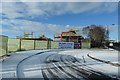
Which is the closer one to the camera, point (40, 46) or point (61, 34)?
point (40, 46)

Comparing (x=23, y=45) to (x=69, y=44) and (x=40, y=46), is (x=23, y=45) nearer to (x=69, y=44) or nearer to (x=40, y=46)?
(x=40, y=46)

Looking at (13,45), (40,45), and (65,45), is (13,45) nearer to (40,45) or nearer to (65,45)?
(40,45)

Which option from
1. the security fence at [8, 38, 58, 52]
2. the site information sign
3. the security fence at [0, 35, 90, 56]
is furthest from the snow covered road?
the site information sign

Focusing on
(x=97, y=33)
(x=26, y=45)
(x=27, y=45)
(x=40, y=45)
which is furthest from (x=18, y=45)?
(x=97, y=33)

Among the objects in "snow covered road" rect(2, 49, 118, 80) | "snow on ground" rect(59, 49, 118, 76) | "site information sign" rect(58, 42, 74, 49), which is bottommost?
"snow on ground" rect(59, 49, 118, 76)

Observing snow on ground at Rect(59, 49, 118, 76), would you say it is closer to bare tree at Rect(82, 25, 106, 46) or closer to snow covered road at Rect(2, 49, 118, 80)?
snow covered road at Rect(2, 49, 118, 80)

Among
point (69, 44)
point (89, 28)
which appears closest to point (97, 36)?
point (89, 28)

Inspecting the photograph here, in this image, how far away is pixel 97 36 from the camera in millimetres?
97062

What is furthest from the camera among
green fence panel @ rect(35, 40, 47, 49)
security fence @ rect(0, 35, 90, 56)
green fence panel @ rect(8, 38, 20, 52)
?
green fence panel @ rect(35, 40, 47, 49)

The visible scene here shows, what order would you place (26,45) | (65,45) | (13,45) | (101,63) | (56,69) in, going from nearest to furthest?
(56,69)
(101,63)
(13,45)
(26,45)
(65,45)

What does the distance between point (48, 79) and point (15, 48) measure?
77.6ft

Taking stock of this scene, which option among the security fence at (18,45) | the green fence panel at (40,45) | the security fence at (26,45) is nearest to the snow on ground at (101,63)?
the security fence at (18,45)

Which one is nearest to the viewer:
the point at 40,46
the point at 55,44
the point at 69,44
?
the point at 40,46

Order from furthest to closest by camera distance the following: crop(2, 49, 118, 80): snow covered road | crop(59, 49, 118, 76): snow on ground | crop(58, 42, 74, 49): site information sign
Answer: crop(58, 42, 74, 49): site information sign < crop(59, 49, 118, 76): snow on ground < crop(2, 49, 118, 80): snow covered road
